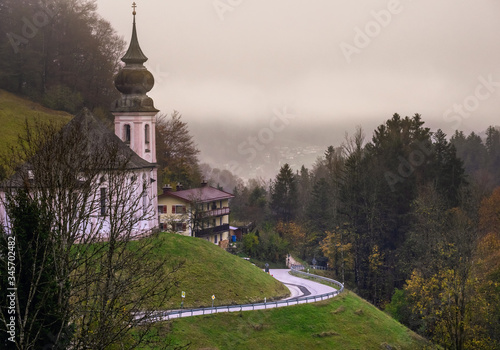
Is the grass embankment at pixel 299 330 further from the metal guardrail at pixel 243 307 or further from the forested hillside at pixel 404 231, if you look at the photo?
the forested hillside at pixel 404 231

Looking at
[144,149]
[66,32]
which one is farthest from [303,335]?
[66,32]

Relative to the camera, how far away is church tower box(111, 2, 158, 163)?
180 feet

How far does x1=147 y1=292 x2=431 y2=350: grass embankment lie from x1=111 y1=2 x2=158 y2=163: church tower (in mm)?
17355

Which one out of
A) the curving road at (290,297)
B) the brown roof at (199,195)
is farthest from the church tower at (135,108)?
the curving road at (290,297)

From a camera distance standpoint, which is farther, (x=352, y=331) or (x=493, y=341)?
(x=352, y=331)

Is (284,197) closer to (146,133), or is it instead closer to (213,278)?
(146,133)

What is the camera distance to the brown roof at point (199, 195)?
233ft

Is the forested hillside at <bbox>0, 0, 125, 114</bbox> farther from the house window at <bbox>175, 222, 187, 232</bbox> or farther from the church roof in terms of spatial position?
the church roof

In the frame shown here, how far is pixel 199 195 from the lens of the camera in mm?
73500

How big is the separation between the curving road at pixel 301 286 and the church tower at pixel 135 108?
15.1m

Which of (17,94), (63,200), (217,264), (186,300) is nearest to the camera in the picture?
(63,200)

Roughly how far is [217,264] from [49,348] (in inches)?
1171

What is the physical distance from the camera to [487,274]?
52.1m

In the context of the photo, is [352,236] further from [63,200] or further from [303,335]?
[63,200]
